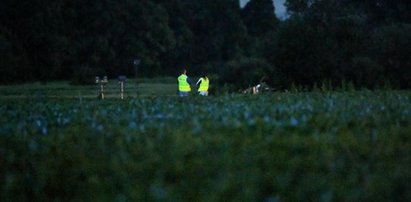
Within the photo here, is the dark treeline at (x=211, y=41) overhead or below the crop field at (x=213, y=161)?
overhead

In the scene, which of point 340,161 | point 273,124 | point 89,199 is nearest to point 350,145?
point 340,161

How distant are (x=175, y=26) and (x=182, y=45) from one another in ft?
8.29

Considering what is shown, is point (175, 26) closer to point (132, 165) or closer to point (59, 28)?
point (59, 28)

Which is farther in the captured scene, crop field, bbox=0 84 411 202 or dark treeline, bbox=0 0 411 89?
dark treeline, bbox=0 0 411 89

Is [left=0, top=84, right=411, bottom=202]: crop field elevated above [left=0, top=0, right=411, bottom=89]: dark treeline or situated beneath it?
situated beneath

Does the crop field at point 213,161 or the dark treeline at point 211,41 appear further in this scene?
the dark treeline at point 211,41

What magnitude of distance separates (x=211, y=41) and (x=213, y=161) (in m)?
79.3

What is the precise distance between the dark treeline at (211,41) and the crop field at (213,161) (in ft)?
49.5

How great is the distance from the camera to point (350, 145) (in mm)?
8273

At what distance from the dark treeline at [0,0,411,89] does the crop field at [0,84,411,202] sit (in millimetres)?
15101

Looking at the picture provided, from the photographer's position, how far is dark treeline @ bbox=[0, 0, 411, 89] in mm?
40500

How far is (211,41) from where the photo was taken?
86.4 metres

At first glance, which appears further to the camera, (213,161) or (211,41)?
(211,41)

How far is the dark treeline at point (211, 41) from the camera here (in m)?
40.5
